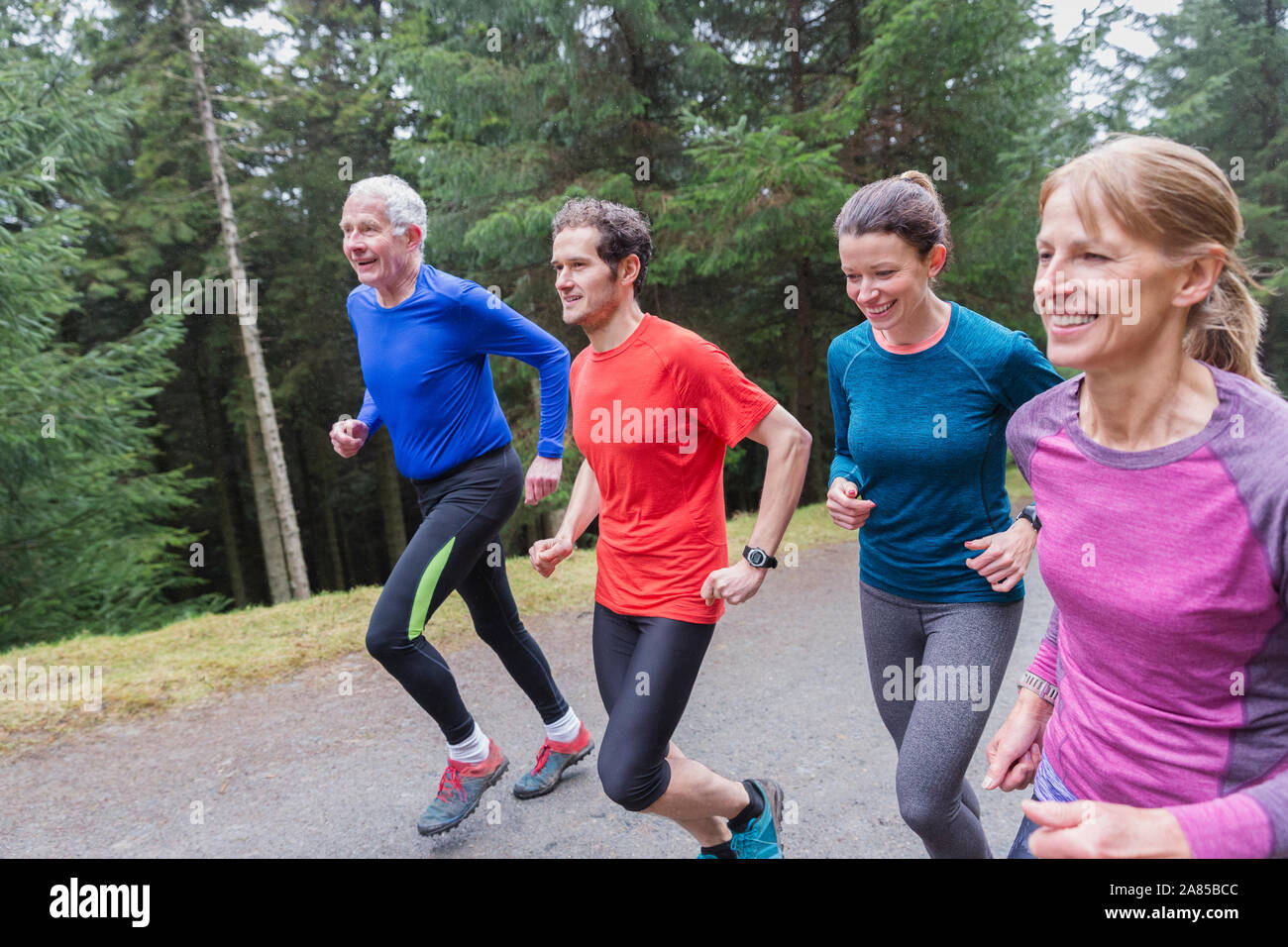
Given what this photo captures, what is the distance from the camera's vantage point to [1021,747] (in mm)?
1859

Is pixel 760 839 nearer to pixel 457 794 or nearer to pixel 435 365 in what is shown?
Result: pixel 457 794

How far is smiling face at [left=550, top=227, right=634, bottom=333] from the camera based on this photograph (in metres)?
2.77

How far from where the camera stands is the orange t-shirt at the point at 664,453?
107 inches

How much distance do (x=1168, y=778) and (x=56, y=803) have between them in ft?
16.0

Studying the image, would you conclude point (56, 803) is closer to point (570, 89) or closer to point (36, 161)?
point (36, 161)

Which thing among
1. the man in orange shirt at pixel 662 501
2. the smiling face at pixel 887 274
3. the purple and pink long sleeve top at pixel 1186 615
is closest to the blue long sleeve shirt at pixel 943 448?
the smiling face at pixel 887 274

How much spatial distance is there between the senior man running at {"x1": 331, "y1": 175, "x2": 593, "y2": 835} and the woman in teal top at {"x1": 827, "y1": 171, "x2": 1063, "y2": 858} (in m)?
1.57

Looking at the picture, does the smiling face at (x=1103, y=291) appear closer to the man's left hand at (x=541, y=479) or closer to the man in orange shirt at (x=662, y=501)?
the man in orange shirt at (x=662, y=501)

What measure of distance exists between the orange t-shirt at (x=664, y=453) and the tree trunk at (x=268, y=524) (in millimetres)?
13196

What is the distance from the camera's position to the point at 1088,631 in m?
1.56

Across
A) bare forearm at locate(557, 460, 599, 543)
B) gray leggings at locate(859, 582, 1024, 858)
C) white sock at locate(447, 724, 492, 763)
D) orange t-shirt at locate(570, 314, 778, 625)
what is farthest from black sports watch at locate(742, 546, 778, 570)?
white sock at locate(447, 724, 492, 763)

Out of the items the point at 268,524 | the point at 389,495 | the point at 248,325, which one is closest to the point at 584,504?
the point at 248,325

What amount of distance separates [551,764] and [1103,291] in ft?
10.8
